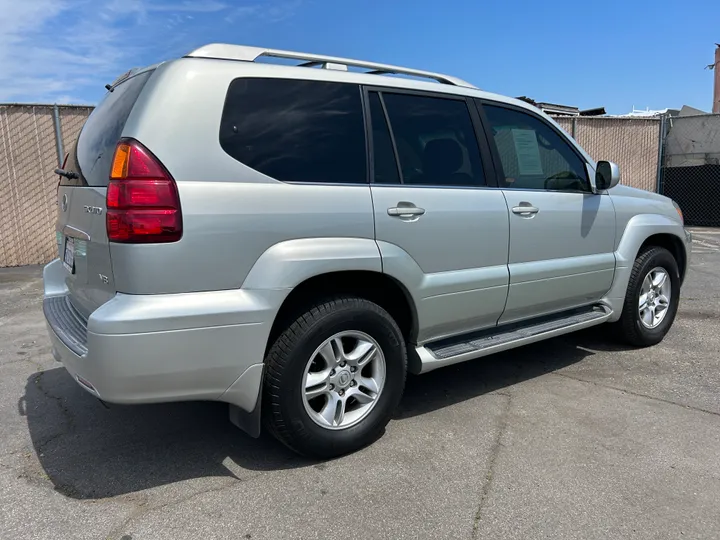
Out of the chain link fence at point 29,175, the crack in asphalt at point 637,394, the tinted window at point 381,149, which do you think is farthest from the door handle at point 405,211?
the chain link fence at point 29,175

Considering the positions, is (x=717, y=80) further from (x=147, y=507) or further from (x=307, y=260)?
(x=147, y=507)

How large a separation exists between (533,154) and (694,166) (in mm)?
11183

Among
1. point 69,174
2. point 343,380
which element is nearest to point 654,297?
point 343,380

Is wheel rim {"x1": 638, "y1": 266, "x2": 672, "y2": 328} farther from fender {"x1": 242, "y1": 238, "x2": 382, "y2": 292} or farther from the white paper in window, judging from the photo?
fender {"x1": 242, "y1": 238, "x2": 382, "y2": 292}

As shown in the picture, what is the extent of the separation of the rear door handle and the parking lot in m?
1.22

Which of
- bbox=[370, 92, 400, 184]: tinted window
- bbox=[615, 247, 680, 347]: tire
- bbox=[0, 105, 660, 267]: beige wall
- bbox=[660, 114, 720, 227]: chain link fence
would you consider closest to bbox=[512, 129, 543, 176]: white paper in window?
bbox=[370, 92, 400, 184]: tinted window

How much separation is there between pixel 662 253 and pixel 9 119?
29.7 ft

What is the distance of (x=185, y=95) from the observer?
8.09ft

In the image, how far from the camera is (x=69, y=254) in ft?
9.87

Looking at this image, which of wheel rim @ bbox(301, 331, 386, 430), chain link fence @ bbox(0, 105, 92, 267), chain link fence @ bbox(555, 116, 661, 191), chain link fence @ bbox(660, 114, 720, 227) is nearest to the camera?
wheel rim @ bbox(301, 331, 386, 430)

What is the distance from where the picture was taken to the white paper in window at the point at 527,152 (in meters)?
3.81

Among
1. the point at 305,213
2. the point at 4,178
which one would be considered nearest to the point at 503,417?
the point at 305,213

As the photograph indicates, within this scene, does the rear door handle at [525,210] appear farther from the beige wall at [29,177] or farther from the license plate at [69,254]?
the beige wall at [29,177]

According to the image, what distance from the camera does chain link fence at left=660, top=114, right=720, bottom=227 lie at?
41.5ft
